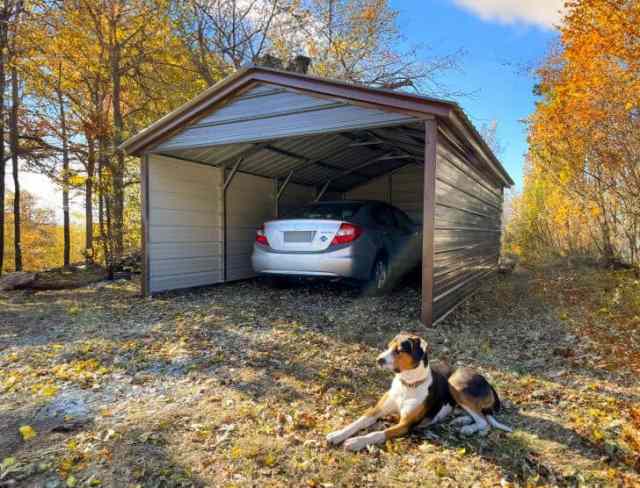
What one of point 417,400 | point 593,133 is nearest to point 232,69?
point 593,133

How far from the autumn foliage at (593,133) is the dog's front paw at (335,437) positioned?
686 centimetres

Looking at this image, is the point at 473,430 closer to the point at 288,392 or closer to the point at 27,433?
the point at 288,392

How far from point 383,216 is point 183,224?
3.46 meters

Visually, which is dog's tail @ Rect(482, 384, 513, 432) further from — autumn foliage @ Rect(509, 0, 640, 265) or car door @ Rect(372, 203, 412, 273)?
autumn foliage @ Rect(509, 0, 640, 265)

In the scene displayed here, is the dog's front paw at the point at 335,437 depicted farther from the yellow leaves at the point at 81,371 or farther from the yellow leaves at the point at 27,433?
the yellow leaves at the point at 81,371

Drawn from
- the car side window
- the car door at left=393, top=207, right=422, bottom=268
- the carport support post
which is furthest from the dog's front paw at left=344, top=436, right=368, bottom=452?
the carport support post

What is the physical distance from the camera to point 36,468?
6.55 feet

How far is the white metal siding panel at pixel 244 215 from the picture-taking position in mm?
7844

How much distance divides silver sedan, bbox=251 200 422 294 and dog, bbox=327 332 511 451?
2.93 m

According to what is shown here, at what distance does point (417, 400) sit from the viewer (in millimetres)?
2289

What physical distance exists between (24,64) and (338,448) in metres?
12.0

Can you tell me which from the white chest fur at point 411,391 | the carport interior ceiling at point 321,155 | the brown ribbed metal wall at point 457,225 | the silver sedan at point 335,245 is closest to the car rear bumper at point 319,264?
the silver sedan at point 335,245

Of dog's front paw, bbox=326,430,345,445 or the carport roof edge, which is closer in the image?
dog's front paw, bbox=326,430,345,445

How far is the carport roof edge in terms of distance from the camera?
431 cm
